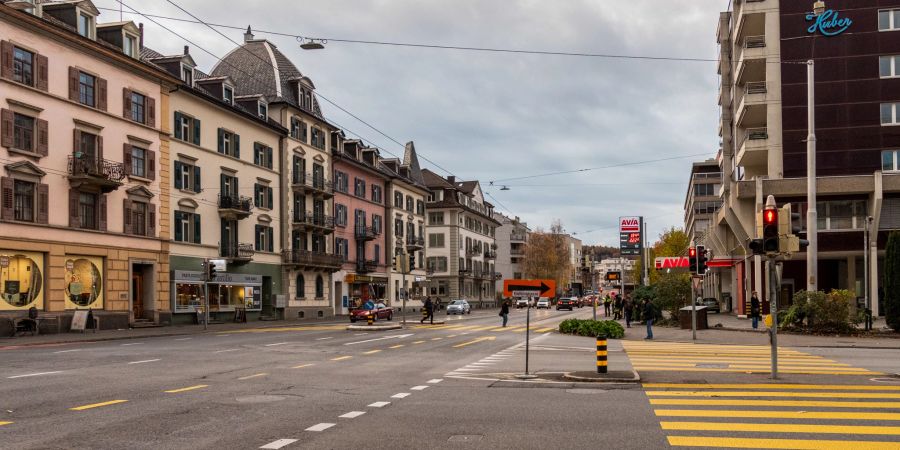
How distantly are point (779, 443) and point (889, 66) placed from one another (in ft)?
148

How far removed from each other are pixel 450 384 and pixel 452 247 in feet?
289

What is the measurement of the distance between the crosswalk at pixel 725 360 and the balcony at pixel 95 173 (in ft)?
83.6

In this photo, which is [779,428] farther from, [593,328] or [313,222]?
[313,222]

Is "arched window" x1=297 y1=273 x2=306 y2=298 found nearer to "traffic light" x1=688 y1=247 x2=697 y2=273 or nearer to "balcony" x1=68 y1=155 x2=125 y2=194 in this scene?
"balcony" x1=68 y1=155 x2=125 y2=194

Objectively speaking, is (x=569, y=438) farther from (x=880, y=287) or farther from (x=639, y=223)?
(x=639, y=223)

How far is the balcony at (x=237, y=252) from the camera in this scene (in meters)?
49.8

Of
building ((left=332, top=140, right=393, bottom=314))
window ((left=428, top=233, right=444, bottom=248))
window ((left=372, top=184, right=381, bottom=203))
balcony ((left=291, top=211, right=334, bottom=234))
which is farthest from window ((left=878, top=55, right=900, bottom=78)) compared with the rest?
window ((left=428, top=233, right=444, bottom=248))

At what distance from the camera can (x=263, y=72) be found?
195 ft

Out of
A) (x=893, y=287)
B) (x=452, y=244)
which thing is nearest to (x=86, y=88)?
(x=893, y=287)

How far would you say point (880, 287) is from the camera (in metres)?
48.0

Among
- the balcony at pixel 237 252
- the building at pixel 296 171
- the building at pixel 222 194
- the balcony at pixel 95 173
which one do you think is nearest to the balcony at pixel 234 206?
the building at pixel 222 194

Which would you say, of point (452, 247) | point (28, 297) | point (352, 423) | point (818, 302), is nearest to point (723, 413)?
point (352, 423)

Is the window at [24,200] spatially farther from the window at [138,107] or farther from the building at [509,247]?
the building at [509,247]

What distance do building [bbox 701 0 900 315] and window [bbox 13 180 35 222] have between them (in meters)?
37.2
